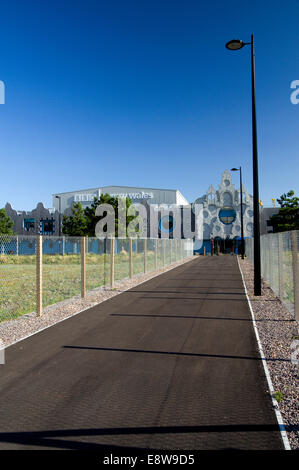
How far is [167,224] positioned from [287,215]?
17.3 metres

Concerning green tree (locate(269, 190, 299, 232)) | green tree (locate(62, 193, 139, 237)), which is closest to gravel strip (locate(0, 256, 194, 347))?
green tree (locate(62, 193, 139, 237))

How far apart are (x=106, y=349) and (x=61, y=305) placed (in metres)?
4.51

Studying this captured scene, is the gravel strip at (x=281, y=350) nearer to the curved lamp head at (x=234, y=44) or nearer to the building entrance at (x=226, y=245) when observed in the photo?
the curved lamp head at (x=234, y=44)

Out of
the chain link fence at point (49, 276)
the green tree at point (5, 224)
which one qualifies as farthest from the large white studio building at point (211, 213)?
the chain link fence at point (49, 276)

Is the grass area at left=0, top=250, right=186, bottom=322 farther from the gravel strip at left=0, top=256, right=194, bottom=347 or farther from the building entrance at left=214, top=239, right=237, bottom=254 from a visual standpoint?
the building entrance at left=214, top=239, right=237, bottom=254

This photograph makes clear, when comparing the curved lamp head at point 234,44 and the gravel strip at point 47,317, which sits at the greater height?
the curved lamp head at point 234,44

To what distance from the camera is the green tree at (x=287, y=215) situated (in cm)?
4581

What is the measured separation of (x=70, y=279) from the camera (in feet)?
51.6

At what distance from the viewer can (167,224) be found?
52344 millimetres

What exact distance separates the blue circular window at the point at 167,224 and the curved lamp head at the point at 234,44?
4095 centimetres

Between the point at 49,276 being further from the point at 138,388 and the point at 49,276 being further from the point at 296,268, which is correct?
the point at 138,388

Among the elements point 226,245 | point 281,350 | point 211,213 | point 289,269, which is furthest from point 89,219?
point 281,350
